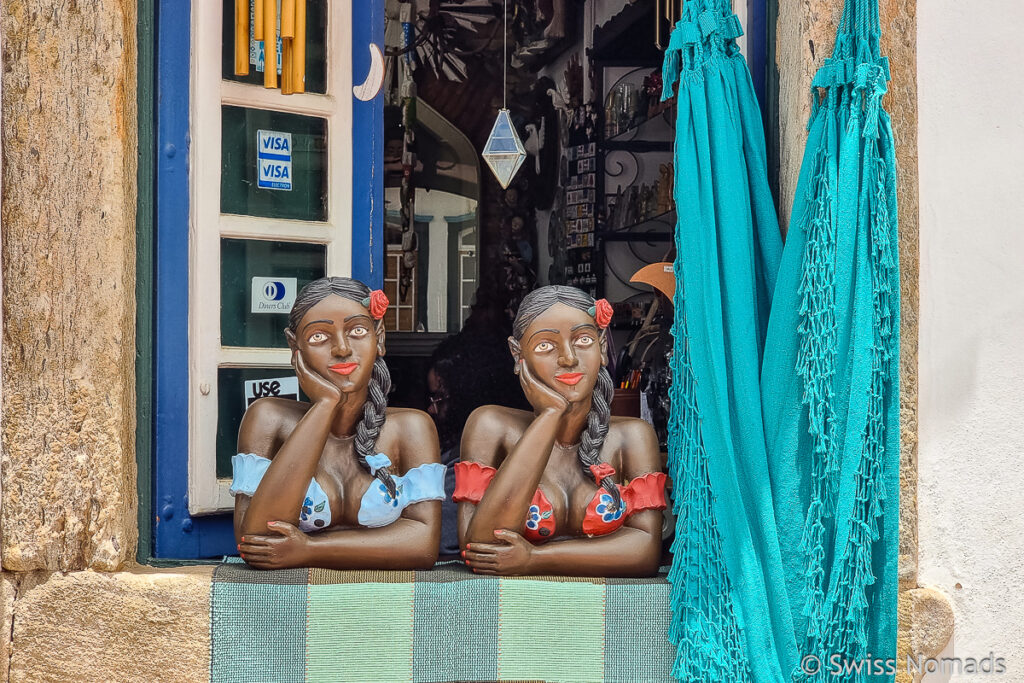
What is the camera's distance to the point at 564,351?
2.91 m

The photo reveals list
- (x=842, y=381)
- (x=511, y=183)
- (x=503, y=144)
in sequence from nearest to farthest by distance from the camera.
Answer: (x=842, y=381) → (x=503, y=144) → (x=511, y=183)

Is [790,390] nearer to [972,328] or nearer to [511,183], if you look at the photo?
[972,328]

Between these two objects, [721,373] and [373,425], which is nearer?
[721,373]

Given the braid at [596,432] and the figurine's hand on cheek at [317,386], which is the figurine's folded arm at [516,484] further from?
the figurine's hand on cheek at [317,386]

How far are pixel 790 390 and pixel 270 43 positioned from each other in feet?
6.05

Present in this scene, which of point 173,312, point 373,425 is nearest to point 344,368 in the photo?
point 373,425

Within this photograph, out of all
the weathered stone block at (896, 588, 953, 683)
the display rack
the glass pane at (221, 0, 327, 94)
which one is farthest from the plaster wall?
the glass pane at (221, 0, 327, 94)

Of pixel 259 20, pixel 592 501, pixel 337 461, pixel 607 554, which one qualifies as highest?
pixel 259 20

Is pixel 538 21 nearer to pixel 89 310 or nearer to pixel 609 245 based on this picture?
pixel 609 245

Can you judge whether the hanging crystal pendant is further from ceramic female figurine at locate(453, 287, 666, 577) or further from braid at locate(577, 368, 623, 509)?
braid at locate(577, 368, 623, 509)

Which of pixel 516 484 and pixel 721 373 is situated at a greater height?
pixel 721 373

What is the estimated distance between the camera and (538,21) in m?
5.11

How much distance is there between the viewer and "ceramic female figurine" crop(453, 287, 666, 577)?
285cm

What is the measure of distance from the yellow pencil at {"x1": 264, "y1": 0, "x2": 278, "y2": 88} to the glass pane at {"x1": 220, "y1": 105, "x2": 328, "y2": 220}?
0.11 meters
